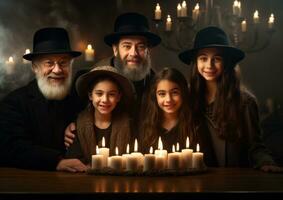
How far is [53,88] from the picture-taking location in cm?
367

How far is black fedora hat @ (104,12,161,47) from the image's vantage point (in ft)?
12.2

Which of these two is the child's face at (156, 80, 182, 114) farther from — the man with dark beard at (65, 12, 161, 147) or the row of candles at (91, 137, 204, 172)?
the row of candles at (91, 137, 204, 172)

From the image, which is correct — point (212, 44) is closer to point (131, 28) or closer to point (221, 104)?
point (221, 104)

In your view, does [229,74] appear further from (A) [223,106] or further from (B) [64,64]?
(B) [64,64]

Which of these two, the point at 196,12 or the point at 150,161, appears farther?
the point at 196,12

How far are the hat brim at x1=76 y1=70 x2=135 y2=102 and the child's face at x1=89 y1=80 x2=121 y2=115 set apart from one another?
65mm

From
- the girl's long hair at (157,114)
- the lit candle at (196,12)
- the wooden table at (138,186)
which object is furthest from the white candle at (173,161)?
the lit candle at (196,12)

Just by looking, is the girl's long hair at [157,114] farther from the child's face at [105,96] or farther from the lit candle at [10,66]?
the lit candle at [10,66]

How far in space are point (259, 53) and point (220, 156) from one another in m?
0.95

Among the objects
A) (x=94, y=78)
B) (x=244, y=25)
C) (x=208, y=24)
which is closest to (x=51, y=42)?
(x=94, y=78)

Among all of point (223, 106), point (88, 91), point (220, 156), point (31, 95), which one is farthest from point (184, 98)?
point (31, 95)

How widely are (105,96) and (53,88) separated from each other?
0.47 meters

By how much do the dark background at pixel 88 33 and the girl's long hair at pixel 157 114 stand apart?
0.10 meters
